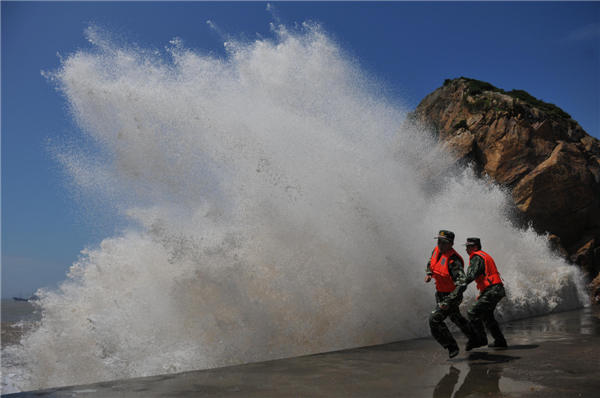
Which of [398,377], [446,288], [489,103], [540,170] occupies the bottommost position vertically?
[398,377]

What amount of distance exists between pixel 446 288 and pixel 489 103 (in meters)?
18.6

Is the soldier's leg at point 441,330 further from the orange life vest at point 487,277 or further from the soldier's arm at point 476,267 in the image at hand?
the orange life vest at point 487,277

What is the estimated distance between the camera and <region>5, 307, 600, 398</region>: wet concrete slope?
13.7 feet

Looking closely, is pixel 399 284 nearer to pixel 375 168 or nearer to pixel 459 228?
pixel 375 168

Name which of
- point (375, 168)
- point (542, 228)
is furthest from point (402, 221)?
point (542, 228)

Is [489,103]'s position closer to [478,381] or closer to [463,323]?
[463,323]

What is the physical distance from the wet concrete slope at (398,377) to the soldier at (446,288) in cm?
35

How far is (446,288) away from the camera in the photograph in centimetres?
572

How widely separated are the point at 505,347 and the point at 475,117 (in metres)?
16.5

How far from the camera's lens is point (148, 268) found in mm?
9242


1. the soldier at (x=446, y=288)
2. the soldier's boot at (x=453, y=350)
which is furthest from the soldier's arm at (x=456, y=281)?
the soldier's boot at (x=453, y=350)

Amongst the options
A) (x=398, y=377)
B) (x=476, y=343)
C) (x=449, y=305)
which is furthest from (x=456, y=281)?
(x=398, y=377)

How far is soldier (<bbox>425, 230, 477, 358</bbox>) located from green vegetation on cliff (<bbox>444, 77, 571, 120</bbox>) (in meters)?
17.6

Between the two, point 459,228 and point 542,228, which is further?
point 542,228
